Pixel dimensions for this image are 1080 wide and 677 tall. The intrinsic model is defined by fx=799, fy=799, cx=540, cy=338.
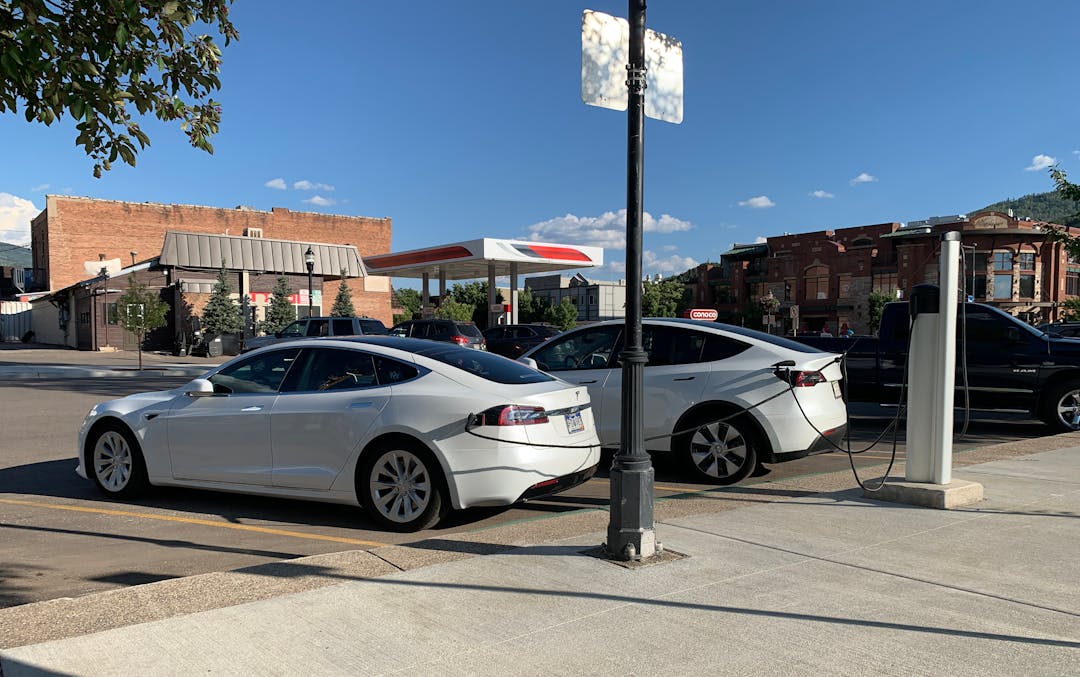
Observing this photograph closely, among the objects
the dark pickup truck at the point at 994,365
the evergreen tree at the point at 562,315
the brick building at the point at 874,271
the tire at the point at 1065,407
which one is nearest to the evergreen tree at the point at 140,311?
the dark pickup truck at the point at 994,365

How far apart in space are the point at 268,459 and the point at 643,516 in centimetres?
326

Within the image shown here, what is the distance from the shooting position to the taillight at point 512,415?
5.82 m

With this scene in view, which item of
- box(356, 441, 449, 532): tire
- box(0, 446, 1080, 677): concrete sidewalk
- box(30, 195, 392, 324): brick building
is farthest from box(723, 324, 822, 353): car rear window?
box(30, 195, 392, 324): brick building

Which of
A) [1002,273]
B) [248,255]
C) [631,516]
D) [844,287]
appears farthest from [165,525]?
[844,287]

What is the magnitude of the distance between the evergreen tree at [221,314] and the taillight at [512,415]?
4034 centimetres

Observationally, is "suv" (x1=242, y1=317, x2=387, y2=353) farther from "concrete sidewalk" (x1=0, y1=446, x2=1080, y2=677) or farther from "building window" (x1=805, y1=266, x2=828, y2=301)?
"building window" (x1=805, y1=266, x2=828, y2=301)

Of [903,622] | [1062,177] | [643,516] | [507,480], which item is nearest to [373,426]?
[507,480]

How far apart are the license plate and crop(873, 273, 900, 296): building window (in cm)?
7263

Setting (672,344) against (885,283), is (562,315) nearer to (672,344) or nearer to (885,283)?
(885,283)

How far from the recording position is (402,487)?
5996mm

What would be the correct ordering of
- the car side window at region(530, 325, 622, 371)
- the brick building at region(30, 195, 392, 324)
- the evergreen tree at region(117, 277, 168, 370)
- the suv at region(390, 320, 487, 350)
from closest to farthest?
the car side window at region(530, 325, 622, 371) → the suv at region(390, 320, 487, 350) → the evergreen tree at region(117, 277, 168, 370) → the brick building at region(30, 195, 392, 324)

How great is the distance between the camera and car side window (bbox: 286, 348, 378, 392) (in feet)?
21.3

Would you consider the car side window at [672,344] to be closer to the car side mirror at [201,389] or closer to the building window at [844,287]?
the car side mirror at [201,389]

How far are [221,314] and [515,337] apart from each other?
22.1 metres
